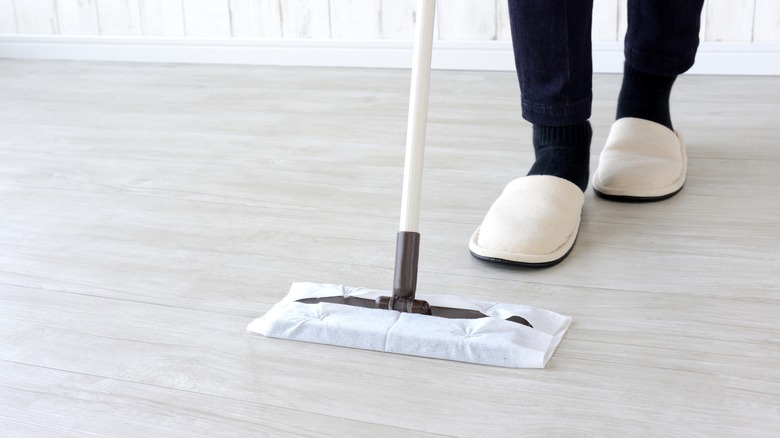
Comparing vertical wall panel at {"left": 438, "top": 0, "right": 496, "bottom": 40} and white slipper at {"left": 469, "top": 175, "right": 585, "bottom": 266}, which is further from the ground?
vertical wall panel at {"left": 438, "top": 0, "right": 496, "bottom": 40}

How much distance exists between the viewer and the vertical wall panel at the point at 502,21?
207 centimetres

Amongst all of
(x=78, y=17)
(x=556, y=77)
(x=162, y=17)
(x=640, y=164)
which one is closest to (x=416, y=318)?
(x=556, y=77)

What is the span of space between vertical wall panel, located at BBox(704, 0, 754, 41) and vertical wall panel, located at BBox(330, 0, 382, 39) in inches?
32.4

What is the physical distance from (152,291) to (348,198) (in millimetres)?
363

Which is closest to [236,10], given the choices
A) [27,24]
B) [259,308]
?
[27,24]

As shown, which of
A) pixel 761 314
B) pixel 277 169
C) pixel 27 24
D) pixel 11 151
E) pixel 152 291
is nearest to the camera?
pixel 761 314

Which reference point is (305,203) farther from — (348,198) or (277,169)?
(277,169)

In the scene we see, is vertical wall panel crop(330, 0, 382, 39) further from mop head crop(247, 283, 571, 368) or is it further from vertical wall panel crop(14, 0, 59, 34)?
mop head crop(247, 283, 571, 368)

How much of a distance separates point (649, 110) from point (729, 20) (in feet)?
2.79

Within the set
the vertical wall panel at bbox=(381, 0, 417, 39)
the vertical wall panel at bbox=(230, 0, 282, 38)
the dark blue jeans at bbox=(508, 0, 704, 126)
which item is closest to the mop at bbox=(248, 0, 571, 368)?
the dark blue jeans at bbox=(508, 0, 704, 126)

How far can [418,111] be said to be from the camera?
786mm

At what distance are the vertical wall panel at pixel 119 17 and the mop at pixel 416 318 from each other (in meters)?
1.88

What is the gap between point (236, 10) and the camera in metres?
2.33

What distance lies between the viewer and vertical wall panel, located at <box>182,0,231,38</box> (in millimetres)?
2348
